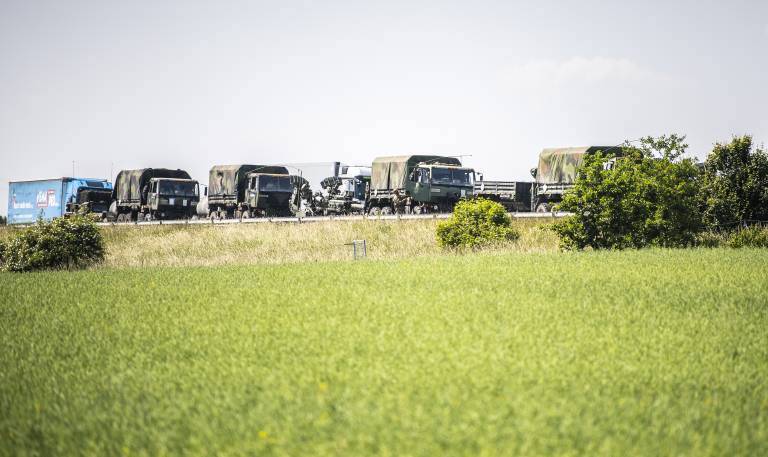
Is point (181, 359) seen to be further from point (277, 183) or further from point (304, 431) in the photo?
point (277, 183)

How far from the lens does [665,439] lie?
16.7 ft

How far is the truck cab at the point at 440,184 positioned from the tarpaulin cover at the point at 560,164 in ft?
11.7

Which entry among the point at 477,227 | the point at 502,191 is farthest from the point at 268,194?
the point at 477,227

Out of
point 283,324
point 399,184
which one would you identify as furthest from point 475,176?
point 283,324

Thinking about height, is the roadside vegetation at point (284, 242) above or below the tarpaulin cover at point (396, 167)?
below

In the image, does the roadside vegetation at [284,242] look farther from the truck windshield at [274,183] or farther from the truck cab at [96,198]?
the truck cab at [96,198]

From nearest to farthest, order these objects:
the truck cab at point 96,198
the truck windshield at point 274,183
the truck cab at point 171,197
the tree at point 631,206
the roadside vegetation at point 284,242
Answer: the tree at point 631,206 < the roadside vegetation at point 284,242 < the truck windshield at point 274,183 < the truck cab at point 171,197 < the truck cab at point 96,198

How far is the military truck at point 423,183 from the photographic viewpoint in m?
34.3

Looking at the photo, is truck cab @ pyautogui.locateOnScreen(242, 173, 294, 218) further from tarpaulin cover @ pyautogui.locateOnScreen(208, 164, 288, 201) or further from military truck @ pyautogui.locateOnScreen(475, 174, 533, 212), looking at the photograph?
military truck @ pyautogui.locateOnScreen(475, 174, 533, 212)

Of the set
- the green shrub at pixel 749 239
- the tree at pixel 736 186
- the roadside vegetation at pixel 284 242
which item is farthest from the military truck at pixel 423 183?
the green shrub at pixel 749 239

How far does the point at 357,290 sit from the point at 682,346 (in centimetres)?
564

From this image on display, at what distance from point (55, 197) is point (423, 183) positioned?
26.6m

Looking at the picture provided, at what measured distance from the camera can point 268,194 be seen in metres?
39.9

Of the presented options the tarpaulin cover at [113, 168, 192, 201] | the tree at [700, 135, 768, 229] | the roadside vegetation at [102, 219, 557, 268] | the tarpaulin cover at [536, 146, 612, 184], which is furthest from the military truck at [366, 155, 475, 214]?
the tarpaulin cover at [113, 168, 192, 201]
